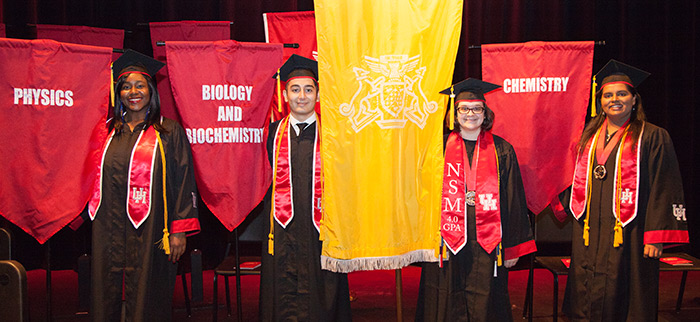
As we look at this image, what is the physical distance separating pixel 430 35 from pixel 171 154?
1817 millimetres

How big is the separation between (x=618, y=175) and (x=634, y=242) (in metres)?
0.45

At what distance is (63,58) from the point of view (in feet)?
9.73

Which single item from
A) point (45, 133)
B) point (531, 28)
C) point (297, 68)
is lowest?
point (45, 133)

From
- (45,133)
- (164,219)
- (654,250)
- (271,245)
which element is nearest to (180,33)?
(45,133)

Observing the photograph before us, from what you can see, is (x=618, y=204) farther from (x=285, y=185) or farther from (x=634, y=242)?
(x=285, y=185)

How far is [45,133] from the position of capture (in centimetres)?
293

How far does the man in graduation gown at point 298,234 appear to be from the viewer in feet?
9.46

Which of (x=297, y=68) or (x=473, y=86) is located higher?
(x=297, y=68)

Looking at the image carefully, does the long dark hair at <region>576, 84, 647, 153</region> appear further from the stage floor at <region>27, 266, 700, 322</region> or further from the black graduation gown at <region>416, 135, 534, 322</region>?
the stage floor at <region>27, 266, 700, 322</region>

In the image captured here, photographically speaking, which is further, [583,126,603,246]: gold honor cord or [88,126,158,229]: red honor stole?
[583,126,603,246]: gold honor cord

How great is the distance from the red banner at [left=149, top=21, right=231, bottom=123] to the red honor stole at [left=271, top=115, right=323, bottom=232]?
1.94m

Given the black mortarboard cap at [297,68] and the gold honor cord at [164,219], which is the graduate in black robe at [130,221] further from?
the black mortarboard cap at [297,68]

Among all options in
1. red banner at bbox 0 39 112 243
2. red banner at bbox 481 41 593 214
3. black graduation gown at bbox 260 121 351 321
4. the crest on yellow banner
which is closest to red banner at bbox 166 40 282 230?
black graduation gown at bbox 260 121 351 321

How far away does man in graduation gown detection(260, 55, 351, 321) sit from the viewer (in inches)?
113
